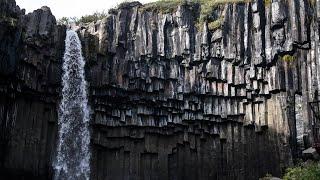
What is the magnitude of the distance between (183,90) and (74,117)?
711 centimetres

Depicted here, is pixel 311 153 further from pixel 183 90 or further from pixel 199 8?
pixel 199 8

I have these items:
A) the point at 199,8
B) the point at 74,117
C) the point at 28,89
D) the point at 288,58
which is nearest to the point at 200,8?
the point at 199,8

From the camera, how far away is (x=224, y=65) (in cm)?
3631

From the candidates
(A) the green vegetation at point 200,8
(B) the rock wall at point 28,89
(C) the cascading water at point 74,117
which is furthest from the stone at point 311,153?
(B) the rock wall at point 28,89

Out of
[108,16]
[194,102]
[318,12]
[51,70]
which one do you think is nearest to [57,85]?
[51,70]

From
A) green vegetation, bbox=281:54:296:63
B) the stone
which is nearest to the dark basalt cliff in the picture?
green vegetation, bbox=281:54:296:63

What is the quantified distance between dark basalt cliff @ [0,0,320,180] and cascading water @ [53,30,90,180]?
541mm

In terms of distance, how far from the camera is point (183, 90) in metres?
36.3

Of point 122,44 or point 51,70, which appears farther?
point 122,44

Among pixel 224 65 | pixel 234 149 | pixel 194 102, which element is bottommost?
pixel 234 149

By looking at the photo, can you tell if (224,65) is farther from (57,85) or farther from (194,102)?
(57,85)

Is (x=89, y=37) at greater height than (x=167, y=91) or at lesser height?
Answer: greater

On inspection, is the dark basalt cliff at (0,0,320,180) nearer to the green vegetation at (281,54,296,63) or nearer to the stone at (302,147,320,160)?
the green vegetation at (281,54,296,63)

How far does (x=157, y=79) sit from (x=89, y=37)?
5197 mm
